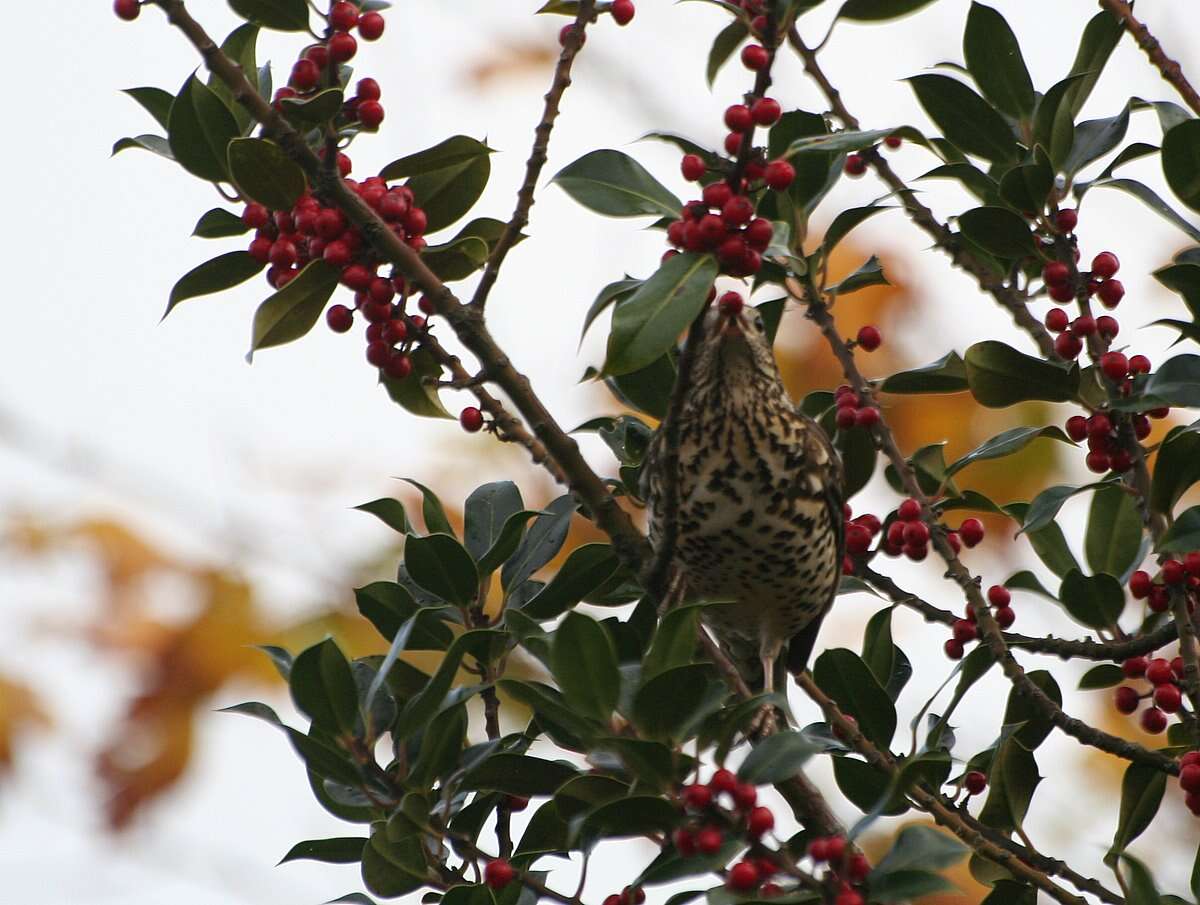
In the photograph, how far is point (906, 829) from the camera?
1718 millimetres

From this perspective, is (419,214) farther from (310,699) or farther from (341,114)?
(310,699)

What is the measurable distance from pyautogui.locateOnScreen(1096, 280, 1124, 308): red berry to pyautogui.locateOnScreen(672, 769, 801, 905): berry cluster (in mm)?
1120

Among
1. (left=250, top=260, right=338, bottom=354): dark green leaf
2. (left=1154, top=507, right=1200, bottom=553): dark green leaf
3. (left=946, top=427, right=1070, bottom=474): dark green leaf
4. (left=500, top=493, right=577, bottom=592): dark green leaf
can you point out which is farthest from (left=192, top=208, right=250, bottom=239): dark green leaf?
(left=1154, top=507, right=1200, bottom=553): dark green leaf

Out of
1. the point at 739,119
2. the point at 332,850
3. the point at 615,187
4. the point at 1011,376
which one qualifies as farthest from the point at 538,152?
the point at 332,850

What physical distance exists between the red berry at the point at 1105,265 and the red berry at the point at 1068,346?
0.11 m

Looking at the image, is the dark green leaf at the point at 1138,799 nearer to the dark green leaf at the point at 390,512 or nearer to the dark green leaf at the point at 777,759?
the dark green leaf at the point at 777,759

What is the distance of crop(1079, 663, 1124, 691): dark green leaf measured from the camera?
7.93 ft

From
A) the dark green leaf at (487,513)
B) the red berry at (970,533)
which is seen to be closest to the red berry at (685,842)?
the dark green leaf at (487,513)

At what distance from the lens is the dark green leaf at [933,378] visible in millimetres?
2449

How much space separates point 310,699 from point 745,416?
139cm

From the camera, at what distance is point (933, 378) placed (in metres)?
2.47

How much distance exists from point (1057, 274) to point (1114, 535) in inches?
21.1

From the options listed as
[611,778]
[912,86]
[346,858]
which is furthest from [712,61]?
[346,858]

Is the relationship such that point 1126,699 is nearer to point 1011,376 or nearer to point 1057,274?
point 1011,376
